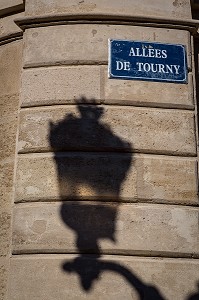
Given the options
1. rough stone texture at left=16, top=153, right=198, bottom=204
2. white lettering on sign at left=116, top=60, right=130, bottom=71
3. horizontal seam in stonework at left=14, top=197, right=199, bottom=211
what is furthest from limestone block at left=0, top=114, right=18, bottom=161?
white lettering on sign at left=116, top=60, right=130, bottom=71

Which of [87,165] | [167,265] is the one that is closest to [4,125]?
[87,165]

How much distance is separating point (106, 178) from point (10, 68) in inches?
63.3

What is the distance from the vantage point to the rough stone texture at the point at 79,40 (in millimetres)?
4559

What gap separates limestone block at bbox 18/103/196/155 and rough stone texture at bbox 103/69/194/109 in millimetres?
Result: 73

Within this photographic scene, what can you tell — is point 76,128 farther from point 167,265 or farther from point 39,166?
point 167,265

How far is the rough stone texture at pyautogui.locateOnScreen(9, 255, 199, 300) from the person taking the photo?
385 cm

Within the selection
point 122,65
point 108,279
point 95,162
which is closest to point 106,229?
point 108,279

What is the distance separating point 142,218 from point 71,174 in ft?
2.26

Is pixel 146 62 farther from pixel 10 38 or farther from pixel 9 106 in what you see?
pixel 10 38

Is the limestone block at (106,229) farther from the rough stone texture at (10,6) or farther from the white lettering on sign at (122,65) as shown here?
the rough stone texture at (10,6)

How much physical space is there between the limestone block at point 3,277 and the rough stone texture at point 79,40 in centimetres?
178

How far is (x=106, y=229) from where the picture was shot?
4020 mm

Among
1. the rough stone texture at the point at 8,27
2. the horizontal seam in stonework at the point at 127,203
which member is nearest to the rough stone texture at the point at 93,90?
the rough stone texture at the point at 8,27

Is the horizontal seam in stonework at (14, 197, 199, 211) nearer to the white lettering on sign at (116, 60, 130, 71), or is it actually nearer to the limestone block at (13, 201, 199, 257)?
the limestone block at (13, 201, 199, 257)
